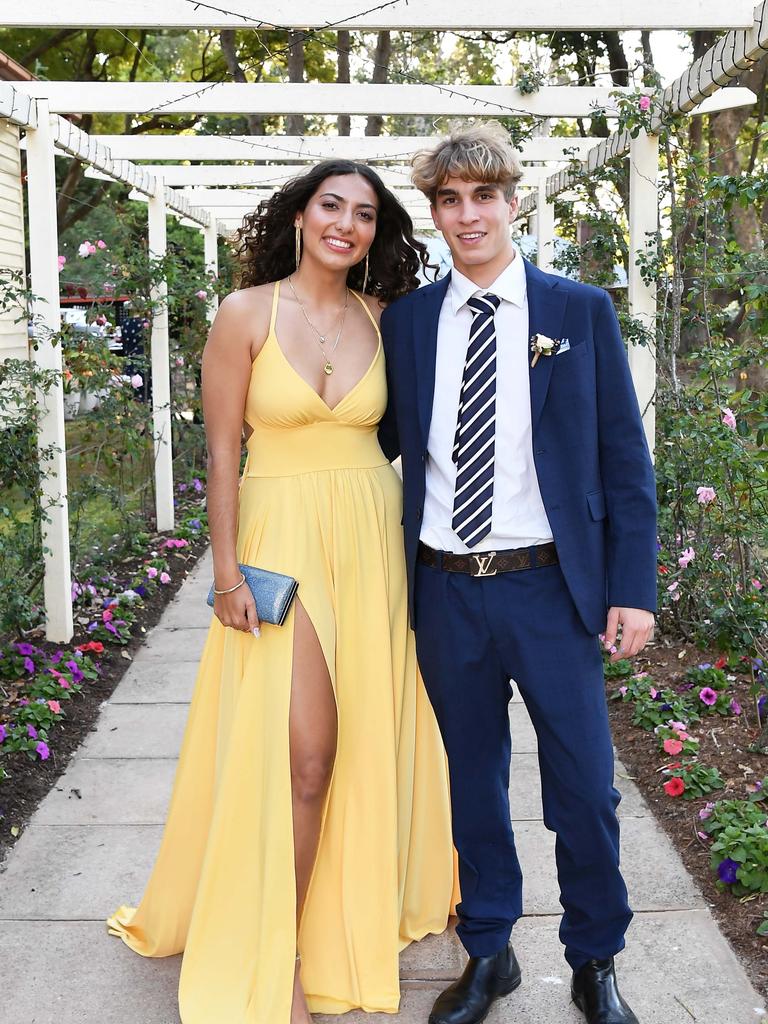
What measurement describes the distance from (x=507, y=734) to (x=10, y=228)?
13.9ft

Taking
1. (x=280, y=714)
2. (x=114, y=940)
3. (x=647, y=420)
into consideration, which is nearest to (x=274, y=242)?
(x=280, y=714)

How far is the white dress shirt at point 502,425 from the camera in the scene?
262cm

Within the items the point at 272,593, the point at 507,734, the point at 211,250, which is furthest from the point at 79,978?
the point at 211,250

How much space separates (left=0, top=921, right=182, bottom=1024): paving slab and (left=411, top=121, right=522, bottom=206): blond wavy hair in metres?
2.13

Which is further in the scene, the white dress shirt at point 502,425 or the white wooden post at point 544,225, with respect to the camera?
the white wooden post at point 544,225

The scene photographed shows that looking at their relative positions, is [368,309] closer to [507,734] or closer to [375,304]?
[375,304]

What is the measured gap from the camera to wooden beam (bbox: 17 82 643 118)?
6.38m

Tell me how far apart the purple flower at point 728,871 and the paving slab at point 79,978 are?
1.60 m

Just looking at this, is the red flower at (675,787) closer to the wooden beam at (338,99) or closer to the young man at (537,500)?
the young man at (537,500)

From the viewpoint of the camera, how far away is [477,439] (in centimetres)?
263

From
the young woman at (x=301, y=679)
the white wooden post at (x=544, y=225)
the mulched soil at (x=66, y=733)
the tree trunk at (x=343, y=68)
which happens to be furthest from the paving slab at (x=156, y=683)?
the tree trunk at (x=343, y=68)

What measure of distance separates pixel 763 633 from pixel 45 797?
114 inches

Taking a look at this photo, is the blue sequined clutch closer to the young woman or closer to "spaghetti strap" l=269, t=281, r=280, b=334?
the young woman

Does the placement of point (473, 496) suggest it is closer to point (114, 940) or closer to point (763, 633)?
point (114, 940)
